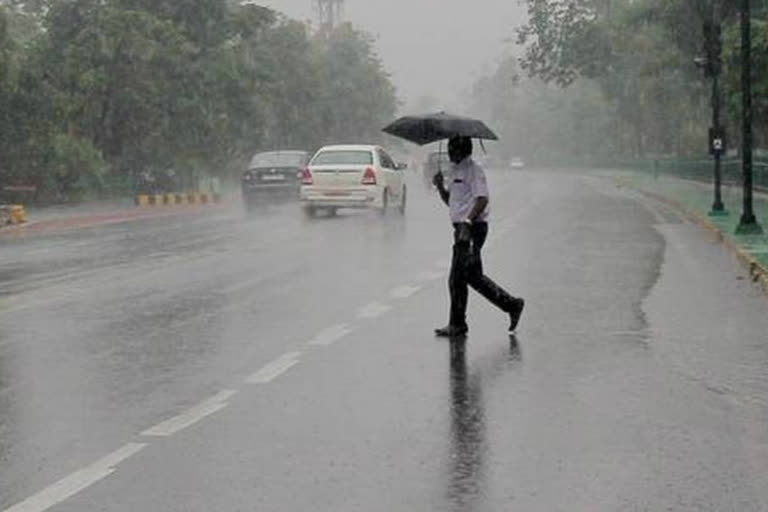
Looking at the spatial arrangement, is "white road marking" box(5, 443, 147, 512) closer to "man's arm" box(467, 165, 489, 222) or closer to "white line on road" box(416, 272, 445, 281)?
"man's arm" box(467, 165, 489, 222)

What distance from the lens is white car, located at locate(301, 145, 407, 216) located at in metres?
29.3

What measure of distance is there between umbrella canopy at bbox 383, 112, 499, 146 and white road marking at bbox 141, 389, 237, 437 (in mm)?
3676

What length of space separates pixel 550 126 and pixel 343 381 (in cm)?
12956

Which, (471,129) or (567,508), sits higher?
(471,129)

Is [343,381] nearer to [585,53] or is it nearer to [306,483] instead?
[306,483]

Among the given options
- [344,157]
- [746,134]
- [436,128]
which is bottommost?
[344,157]

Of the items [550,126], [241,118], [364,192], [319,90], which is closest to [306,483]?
[364,192]

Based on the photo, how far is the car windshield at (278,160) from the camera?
38906 mm

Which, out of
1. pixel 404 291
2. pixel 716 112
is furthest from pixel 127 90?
pixel 404 291

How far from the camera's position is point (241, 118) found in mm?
51188

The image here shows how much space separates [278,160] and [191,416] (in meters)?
32.0

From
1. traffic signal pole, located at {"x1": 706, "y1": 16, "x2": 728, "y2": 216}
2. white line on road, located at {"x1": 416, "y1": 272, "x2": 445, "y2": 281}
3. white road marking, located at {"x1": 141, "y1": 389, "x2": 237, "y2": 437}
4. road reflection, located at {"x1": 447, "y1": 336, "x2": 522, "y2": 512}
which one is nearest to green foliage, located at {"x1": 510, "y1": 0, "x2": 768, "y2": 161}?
traffic signal pole, located at {"x1": 706, "y1": 16, "x2": 728, "y2": 216}

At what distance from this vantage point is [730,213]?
2930 centimetres

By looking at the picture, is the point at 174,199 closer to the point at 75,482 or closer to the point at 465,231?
the point at 465,231
